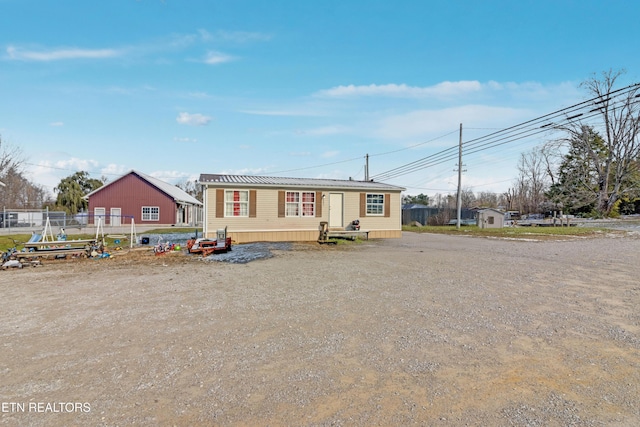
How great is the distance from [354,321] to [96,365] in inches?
117

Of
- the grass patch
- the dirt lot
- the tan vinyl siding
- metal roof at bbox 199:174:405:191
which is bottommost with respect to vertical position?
the dirt lot

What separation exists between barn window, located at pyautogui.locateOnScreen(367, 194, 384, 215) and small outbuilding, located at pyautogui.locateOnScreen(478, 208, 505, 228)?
46.6 feet

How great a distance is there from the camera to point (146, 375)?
327 centimetres

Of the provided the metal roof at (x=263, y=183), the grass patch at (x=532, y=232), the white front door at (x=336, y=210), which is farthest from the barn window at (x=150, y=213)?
the grass patch at (x=532, y=232)

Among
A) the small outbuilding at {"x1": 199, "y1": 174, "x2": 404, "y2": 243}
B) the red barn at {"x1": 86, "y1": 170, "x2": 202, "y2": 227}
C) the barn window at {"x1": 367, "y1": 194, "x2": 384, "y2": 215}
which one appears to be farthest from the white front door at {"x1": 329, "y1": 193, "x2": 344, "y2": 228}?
the red barn at {"x1": 86, "y1": 170, "x2": 202, "y2": 227}

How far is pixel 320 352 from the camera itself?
12.5ft

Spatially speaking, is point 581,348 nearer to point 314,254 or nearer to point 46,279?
point 314,254

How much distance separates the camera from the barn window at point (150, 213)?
3356cm

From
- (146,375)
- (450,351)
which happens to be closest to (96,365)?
(146,375)

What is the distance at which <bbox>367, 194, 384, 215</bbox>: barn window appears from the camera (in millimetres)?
18125

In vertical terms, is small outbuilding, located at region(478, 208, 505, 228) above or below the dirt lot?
above

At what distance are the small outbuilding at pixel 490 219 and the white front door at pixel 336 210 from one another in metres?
16.3

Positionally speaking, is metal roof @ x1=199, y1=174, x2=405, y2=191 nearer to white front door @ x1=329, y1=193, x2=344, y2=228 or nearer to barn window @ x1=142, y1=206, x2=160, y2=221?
white front door @ x1=329, y1=193, x2=344, y2=228

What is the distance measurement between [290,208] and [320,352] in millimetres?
13196
